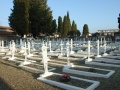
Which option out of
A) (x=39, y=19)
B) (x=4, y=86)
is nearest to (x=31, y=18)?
(x=39, y=19)

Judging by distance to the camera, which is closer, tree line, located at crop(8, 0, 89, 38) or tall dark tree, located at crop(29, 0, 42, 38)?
tree line, located at crop(8, 0, 89, 38)

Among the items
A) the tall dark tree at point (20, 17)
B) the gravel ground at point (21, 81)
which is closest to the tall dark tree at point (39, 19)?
the tall dark tree at point (20, 17)

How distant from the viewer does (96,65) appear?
1072cm

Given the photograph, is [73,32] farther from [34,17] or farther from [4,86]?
[4,86]

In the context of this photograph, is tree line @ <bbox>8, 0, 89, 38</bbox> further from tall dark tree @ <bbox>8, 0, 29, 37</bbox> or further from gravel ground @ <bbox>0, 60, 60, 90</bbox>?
gravel ground @ <bbox>0, 60, 60, 90</bbox>

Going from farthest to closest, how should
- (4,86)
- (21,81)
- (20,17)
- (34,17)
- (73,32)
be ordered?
(73,32)
(34,17)
(20,17)
(21,81)
(4,86)

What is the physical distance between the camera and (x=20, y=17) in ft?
112

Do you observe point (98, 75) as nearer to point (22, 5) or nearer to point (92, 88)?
point (92, 88)

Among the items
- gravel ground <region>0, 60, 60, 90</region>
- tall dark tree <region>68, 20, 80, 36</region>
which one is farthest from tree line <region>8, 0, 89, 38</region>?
gravel ground <region>0, 60, 60, 90</region>

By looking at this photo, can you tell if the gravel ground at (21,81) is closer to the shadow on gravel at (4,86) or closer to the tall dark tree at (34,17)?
Result: the shadow on gravel at (4,86)

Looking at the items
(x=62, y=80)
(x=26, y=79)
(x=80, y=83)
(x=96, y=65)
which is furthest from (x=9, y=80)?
(x=96, y=65)

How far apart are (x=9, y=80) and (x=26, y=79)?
0.72 meters

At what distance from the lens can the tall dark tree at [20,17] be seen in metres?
33.7

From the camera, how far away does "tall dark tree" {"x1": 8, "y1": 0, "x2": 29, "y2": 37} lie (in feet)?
111
